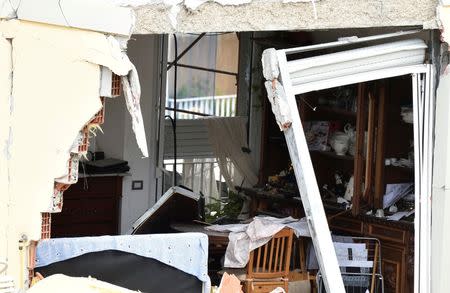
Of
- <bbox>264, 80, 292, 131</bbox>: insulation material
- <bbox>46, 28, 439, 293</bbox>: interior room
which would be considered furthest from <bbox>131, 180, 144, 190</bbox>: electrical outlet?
<bbox>264, 80, 292, 131</bbox>: insulation material

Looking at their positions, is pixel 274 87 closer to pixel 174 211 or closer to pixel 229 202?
pixel 174 211

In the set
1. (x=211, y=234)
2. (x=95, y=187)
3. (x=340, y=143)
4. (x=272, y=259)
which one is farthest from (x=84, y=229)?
(x=340, y=143)

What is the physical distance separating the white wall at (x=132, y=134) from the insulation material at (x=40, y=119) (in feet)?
14.6

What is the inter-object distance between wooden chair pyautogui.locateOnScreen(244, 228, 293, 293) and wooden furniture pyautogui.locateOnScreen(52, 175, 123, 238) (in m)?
2.26

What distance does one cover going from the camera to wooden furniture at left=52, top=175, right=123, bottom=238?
10.7 metres

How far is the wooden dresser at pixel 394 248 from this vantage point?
952 cm

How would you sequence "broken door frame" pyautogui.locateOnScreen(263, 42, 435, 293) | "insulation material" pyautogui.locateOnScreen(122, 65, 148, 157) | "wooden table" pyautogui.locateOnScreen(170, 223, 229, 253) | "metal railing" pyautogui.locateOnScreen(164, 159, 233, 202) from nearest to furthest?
1. "insulation material" pyautogui.locateOnScreen(122, 65, 148, 157)
2. "broken door frame" pyautogui.locateOnScreen(263, 42, 435, 293)
3. "wooden table" pyautogui.locateOnScreen(170, 223, 229, 253)
4. "metal railing" pyautogui.locateOnScreen(164, 159, 233, 202)

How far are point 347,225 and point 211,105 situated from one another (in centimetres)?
670

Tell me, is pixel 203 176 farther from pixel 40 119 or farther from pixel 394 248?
pixel 40 119

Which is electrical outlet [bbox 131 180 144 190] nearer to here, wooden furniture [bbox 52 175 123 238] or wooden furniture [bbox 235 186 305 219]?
wooden furniture [bbox 52 175 123 238]

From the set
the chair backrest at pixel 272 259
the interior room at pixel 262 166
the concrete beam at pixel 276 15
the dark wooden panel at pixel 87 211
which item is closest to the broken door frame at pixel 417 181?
the interior room at pixel 262 166

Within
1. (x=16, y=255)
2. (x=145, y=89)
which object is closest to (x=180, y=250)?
(x=16, y=255)

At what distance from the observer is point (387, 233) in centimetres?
973

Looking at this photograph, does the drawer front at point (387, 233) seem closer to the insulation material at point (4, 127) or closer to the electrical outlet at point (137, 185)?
the electrical outlet at point (137, 185)
